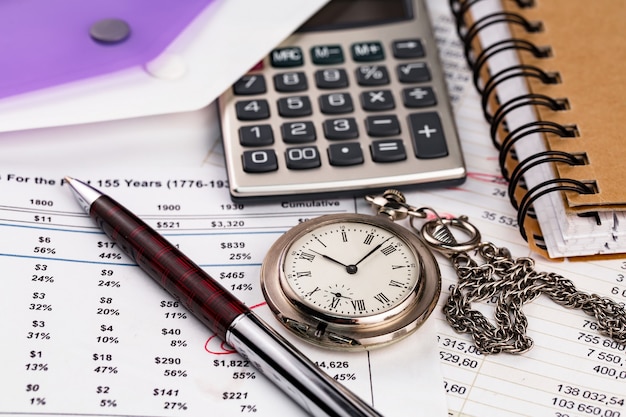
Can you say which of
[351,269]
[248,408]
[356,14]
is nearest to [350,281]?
[351,269]

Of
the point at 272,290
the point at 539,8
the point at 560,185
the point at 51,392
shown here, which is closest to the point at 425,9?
the point at 539,8

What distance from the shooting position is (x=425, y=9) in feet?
3.10

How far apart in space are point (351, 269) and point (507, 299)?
0.45 ft

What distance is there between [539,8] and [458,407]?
45cm

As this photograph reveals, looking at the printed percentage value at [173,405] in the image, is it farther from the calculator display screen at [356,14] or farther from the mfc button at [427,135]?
the calculator display screen at [356,14]

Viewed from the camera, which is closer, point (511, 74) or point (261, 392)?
point (261, 392)

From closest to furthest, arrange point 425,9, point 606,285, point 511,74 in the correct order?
point 606,285 → point 511,74 → point 425,9

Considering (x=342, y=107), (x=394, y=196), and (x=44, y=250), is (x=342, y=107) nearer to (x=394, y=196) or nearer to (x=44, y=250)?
(x=394, y=196)

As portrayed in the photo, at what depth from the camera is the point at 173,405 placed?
628 millimetres

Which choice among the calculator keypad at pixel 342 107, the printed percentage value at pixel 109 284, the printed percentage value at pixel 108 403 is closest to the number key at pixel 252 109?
the calculator keypad at pixel 342 107

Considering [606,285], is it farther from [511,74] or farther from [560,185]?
[511,74]

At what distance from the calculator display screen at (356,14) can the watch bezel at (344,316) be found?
12.0 inches

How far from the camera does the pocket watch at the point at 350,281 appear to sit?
652mm

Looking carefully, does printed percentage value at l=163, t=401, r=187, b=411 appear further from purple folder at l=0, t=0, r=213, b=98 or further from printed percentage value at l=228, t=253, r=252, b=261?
purple folder at l=0, t=0, r=213, b=98
